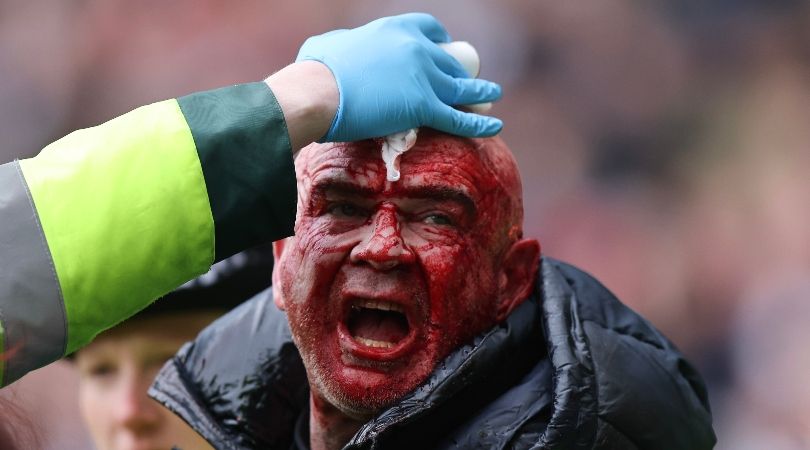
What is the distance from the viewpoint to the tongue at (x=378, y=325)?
2.85m

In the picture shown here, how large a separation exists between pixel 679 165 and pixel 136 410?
2.65 metres

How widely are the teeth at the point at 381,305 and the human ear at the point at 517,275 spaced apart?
263 millimetres

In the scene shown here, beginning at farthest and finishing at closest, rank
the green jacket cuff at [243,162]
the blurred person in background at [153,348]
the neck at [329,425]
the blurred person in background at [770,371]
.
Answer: the blurred person in background at [770,371] < the blurred person in background at [153,348] < the neck at [329,425] < the green jacket cuff at [243,162]

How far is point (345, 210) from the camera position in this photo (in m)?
2.86

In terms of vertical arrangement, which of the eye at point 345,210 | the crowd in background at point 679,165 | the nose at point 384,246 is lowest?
the crowd in background at point 679,165

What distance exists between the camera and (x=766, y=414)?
510cm

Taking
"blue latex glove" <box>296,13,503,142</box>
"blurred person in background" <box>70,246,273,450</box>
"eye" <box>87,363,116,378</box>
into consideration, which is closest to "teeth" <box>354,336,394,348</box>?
"blue latex glove" <box>296,13,503,142</box>

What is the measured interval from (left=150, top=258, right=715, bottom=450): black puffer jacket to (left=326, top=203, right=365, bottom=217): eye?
39 centimetres

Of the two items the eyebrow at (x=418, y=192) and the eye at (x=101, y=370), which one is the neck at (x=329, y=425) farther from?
the eye at (x=101, y=370)

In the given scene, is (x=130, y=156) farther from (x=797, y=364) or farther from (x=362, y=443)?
(x=797, y=364)

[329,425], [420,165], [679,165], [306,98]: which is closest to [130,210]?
[306,98]

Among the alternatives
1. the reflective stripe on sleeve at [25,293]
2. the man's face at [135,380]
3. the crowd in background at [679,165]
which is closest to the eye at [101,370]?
the man's face at [135,380]

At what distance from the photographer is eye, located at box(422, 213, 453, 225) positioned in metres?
2.83

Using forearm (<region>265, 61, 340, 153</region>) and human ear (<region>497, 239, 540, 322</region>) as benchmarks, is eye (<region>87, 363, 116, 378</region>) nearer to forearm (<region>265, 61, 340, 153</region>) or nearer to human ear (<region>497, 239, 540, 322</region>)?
human ear (<region>497, 239, 540, 322</region>)
